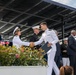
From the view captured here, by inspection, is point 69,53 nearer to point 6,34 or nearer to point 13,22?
point 13,22

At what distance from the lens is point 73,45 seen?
8797mm

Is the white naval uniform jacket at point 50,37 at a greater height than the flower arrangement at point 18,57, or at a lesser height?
greater

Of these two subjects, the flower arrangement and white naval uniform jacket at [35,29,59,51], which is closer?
the flower arrangement

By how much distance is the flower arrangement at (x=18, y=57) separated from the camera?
507 cm

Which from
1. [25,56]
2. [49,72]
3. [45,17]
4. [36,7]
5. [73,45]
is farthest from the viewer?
[45,17]

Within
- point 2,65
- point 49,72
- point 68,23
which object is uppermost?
point 68,23

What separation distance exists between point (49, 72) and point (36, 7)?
601 cm

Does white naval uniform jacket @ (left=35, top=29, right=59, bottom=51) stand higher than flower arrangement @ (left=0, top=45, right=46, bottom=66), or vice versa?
white naval uniform jacket @ (left=35, top=29, right=59, bottom=51)

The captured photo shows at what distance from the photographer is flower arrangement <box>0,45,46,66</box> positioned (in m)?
5.07

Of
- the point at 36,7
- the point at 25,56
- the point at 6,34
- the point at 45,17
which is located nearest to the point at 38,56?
the point at 25,56

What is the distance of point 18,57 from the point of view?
5199mm

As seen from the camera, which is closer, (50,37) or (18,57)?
(18,57)

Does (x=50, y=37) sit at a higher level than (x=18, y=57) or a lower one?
higher

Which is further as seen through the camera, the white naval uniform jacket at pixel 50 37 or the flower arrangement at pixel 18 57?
the white naval uniform jacket at pixel 50 37
